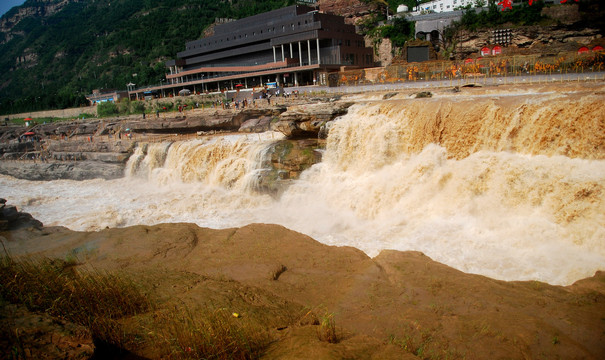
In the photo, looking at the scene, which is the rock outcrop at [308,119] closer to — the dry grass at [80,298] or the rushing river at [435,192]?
the rushing river at [435,192]

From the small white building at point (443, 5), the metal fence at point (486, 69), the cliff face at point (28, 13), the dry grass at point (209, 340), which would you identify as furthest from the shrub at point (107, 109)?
the cliff face at point (28, 13)

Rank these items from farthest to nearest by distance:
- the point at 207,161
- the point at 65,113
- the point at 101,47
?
1. the point at 101,47
2. the point at 65,113
3. the point at 207,161

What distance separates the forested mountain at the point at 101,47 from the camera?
91688mm

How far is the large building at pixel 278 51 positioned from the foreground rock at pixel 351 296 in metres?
38.2

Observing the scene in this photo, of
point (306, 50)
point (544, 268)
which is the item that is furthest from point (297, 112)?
point (306, 50)

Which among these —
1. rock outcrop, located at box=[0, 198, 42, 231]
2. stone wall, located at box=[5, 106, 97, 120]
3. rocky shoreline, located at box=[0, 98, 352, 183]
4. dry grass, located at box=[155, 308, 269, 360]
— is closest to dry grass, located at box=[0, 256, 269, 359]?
dry grass, located at box=[155, 308, 269, 360]

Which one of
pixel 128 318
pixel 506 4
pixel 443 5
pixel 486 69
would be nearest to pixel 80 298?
pixel 128 318

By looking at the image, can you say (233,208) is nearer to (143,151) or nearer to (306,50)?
(143,151)

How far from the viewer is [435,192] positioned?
1395 cm

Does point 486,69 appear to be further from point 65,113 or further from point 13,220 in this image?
point 65,113

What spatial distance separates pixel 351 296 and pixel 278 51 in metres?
56.2

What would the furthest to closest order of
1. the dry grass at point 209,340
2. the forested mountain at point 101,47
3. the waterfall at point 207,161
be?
1. the forested mountain at point 101,47
2. the waterfall at point 207,161
3. the dry grass at point 209,340

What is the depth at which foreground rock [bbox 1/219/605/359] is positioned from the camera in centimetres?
566

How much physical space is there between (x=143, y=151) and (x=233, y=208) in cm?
1179
